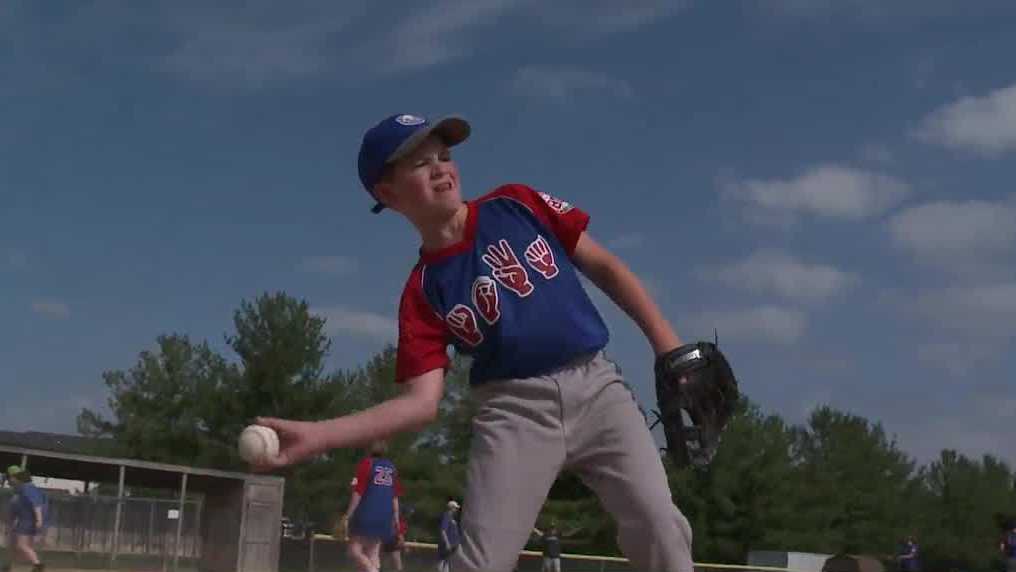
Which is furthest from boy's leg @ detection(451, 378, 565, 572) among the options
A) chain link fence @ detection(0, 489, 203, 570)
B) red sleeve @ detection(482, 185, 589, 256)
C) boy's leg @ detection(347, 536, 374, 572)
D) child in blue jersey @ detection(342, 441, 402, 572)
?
chain link fence @ detection(0, 489, 203, 570)

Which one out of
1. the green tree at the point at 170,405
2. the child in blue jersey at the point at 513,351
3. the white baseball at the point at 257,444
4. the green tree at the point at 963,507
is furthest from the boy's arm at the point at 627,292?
the green tree at the point at 963,507

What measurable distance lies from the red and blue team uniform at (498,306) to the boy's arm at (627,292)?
10 centimetres

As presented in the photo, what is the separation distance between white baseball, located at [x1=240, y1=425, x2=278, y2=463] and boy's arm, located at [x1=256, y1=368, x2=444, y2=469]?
3 centimetres

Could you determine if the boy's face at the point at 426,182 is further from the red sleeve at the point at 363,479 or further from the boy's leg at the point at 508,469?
the red sleeve at the point at 363,479

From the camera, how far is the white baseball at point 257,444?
303 centimetres

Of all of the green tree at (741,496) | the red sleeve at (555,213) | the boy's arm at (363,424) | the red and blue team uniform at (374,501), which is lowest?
the boy's arm at (363,424)

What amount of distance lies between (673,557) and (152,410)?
5123 centimetres

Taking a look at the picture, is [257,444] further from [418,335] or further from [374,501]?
[374,501]

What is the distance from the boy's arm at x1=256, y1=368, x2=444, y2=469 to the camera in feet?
10.4

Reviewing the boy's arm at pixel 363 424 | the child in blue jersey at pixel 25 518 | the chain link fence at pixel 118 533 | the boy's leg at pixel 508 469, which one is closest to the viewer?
the boy's arm at pixel 363 424

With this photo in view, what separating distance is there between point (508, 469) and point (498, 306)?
0.53 meters

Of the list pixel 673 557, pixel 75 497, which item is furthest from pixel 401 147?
pixel 75 497

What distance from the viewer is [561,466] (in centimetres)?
386

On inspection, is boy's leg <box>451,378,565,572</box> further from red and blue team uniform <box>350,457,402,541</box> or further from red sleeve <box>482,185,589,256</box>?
red and blue team uniform <box>350,457,402,541</box>
